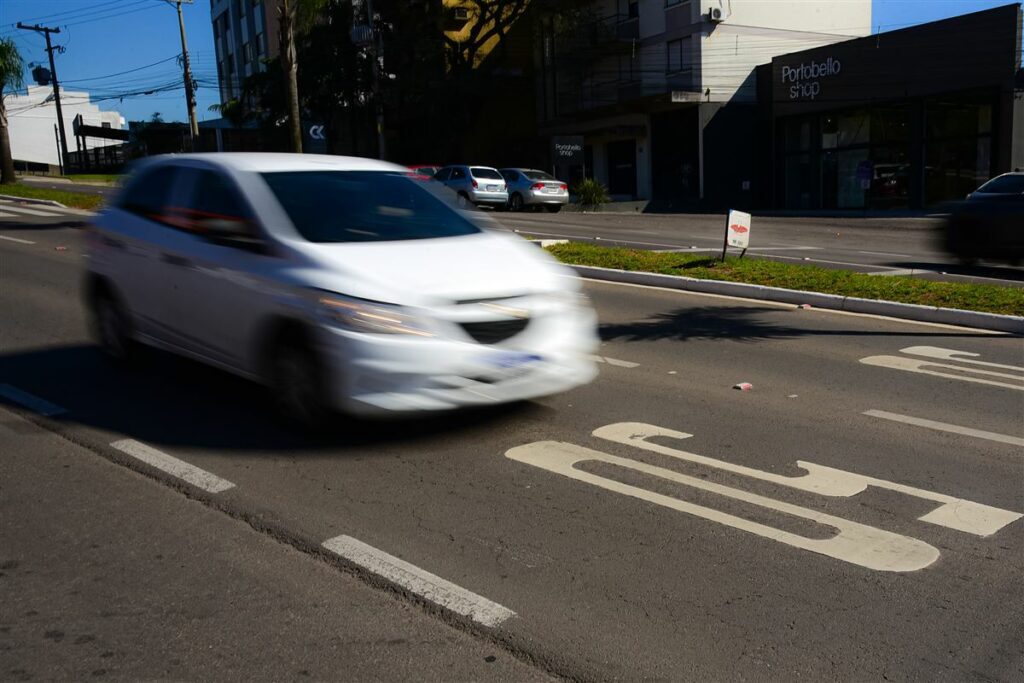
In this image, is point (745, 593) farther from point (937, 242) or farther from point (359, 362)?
point (937, 242)

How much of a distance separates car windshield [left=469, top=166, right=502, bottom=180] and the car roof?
24933 mm

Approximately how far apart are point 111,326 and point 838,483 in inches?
233

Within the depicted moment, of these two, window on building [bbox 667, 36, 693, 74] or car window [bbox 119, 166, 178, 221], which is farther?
window on building [bbox 667, 36, 693, 74]

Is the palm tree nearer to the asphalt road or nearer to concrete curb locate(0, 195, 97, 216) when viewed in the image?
concrete curb locate(0, 195, 97, 216)

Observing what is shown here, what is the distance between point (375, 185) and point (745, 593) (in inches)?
166

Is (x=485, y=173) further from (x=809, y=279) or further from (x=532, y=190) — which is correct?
(x=809, y=279)

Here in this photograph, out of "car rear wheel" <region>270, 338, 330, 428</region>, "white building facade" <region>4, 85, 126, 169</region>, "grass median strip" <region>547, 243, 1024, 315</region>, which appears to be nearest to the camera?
"car rear wheel" <region>270, 338, 330, 428</region>

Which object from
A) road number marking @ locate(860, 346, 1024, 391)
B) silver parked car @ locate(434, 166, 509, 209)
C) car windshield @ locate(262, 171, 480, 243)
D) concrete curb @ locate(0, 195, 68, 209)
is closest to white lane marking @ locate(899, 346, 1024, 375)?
road number marking @ locate(860, 346, 1024, 391)

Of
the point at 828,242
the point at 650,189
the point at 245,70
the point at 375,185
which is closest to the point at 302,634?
the point at 375,185

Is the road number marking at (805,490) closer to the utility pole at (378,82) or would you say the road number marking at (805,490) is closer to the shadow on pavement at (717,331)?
the shadow on pavement at (717,331)

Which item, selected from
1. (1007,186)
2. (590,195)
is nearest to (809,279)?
(1007,186)

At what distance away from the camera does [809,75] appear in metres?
36.0

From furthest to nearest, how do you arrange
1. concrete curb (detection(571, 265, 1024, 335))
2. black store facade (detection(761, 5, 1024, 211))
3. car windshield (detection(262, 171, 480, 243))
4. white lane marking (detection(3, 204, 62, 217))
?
black store facade (detection(761, 5, 1024, 211)) → white lane marking (detection(3, 204, 62, 217)) → concrete curb (detection(571, 265, 1024, 335)) → car windshield (detection(262, 171, 480, 243))

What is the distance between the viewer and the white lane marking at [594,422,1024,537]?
15.2 feet
